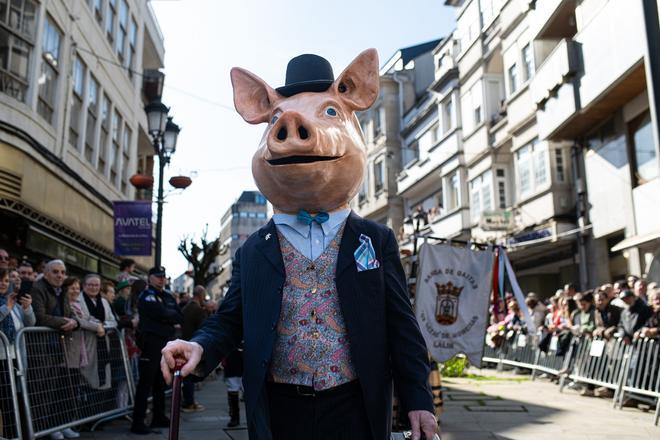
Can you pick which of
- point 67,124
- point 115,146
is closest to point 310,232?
point 67,124

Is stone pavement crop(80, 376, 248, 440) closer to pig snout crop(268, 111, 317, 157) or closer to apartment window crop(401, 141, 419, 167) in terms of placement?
pig snout crop(268, 111, 317, 157)

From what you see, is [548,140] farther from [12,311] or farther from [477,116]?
[12,311]

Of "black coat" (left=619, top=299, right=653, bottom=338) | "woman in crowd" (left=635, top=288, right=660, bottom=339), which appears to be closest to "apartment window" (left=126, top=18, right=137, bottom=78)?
"black coat" (left=619, top=299, right=653, bottom=338)

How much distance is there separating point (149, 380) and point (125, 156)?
53.1 ft

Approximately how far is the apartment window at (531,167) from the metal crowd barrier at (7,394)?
643 inches

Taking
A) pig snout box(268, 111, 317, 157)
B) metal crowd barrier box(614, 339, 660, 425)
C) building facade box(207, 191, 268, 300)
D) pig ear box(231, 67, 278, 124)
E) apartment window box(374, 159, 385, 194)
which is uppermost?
building facade box(207, 191, 268, 300)

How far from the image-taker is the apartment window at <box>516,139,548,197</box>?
1941 cm

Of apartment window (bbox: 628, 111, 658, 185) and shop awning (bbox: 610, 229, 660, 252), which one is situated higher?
apartment window (bbox: 628, 111, 658, 185)

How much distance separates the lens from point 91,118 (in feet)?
58.1

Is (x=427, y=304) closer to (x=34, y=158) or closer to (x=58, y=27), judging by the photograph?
(x=34, y=158)

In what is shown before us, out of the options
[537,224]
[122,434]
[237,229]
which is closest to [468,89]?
[537,224]

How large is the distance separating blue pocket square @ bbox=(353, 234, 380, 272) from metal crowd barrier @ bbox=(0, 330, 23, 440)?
4.09 meters

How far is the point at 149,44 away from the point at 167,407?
62.7ft

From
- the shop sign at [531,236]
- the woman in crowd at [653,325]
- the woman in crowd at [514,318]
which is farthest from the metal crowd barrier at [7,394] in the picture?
the shop sign at [531,236]
